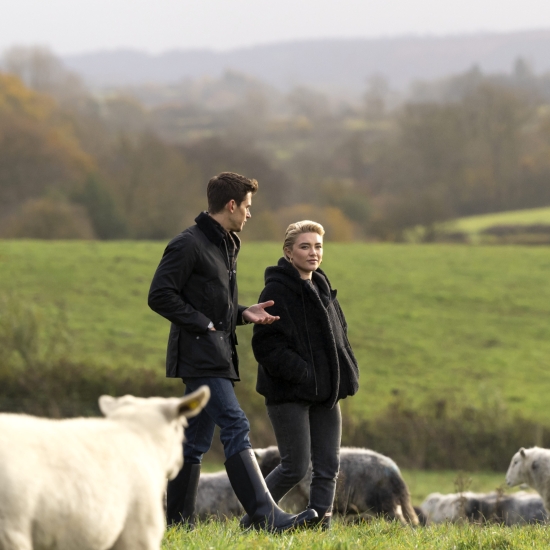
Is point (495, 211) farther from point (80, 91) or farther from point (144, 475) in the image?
point (144, 475)

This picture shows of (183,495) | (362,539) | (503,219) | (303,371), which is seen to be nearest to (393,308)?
(503,219)

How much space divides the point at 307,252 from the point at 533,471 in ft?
16.4

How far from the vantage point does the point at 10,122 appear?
60812 millimetres

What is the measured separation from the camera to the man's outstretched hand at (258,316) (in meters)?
6.29

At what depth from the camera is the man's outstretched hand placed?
20.6ft

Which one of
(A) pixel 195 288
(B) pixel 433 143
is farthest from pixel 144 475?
(B) pixel 433 143

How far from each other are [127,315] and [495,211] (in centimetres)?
4151

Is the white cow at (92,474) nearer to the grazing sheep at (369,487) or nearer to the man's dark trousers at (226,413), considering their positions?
the man's dark trousers at (226,413)

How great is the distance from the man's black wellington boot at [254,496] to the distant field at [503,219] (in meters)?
53.9

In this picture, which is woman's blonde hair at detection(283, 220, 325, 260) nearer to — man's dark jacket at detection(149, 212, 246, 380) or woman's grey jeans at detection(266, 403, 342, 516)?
man's dark jacket at detection(149, 212, 246, 380)

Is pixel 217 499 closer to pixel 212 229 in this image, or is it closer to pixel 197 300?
pixel 197 300

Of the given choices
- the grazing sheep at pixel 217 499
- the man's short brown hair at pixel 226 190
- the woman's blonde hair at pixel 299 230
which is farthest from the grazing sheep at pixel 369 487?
the man's short brown hair at pixel 226 190

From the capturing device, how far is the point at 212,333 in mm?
6117

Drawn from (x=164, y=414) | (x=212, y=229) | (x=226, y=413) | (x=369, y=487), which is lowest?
(x=369, y=487)
